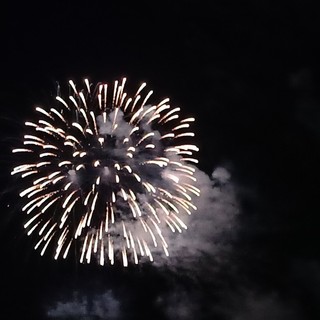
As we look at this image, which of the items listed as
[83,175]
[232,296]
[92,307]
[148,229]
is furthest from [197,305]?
[83,175]

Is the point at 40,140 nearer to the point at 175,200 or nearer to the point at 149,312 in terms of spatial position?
the point at 175,200

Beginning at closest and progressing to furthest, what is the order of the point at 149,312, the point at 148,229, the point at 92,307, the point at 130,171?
the point at 130,171, the point at 148,229, the point at 92,307, the point at 149,312

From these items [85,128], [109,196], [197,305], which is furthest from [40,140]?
[197,305]

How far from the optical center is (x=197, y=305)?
3547 centimetres

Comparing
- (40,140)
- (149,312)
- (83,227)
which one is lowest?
(83,227)

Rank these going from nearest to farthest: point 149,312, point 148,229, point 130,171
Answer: point 130,171 → point 148,229 → point 149,312

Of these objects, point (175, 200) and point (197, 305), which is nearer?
point (175, 200)

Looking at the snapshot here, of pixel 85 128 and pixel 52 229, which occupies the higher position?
pixel 85 128

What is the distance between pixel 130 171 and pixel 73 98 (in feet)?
12.0

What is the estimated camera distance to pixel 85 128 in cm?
2222

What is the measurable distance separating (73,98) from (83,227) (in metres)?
5.01

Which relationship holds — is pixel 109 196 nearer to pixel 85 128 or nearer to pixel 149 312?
pixel 85 128

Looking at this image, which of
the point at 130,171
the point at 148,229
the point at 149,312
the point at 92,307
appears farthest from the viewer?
the point at 149,312

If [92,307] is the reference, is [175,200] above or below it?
below
